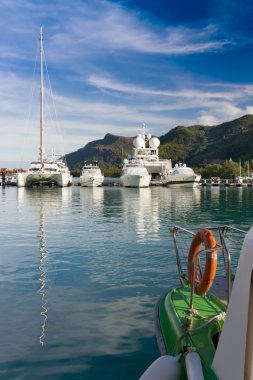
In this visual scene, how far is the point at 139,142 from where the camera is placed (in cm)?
15062

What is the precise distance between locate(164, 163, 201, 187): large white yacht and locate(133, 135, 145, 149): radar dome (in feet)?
86.5

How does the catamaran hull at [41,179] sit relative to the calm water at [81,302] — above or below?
above

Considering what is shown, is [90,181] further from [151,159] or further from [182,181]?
[151,159]

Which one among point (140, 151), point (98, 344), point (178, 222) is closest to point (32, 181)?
point (140, 151)

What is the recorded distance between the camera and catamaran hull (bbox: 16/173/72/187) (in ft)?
351

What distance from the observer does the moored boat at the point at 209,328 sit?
4484 millimetres

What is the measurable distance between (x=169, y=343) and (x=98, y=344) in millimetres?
2612

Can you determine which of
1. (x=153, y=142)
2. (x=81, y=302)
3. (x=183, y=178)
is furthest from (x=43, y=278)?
(x=153, y=142)

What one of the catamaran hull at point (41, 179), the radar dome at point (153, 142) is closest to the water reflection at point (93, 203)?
the catamaran hull at point (41, 179)

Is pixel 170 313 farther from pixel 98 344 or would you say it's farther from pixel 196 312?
pixel 98 344

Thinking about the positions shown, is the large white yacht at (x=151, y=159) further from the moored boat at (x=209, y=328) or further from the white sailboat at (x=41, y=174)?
the moored boat at (x=209, y=328)

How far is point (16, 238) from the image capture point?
2591cm

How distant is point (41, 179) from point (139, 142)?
170ft

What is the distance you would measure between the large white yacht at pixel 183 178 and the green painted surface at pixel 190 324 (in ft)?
375
